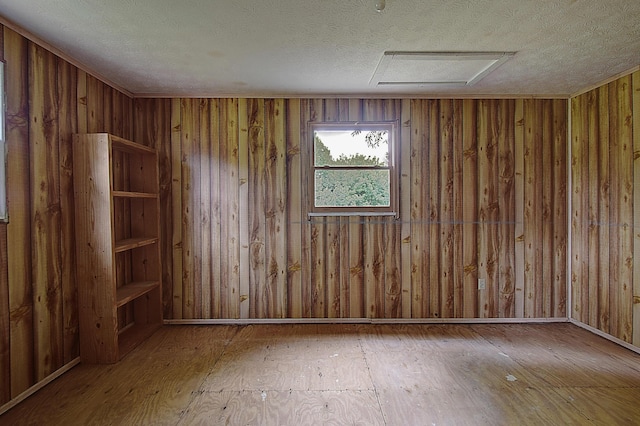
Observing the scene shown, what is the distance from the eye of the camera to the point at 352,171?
11.0 feet

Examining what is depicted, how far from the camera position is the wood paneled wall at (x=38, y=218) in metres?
1.98

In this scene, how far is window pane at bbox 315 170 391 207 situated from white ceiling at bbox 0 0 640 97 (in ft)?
2.79

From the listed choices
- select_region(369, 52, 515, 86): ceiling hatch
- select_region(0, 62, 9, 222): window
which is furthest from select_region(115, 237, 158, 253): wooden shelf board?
select_region(369, 52, 515, 86): ceiling hatch

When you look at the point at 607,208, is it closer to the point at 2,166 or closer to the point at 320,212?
the point at 320,212

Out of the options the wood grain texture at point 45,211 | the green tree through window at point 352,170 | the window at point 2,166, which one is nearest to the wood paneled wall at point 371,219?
the green tree through window at point 352,170

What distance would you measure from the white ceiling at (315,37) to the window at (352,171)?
0.50 metres

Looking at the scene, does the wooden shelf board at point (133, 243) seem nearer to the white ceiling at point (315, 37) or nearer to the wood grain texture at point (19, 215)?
the wood grain texture at point (19, 215)

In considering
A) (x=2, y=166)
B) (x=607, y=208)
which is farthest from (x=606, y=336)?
(x=2, y=166)

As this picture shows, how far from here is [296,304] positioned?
336 cm

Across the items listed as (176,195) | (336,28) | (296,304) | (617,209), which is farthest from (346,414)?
(617,209)

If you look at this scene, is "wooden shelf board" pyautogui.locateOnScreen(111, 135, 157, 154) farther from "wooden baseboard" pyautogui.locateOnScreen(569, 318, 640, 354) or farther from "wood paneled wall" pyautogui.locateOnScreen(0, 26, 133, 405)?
"wooden baseboard" pyautogui.locateOnScreen(569, 318, 640, 354)

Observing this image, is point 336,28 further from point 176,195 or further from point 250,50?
point 176,195

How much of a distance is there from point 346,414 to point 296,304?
4.94ft

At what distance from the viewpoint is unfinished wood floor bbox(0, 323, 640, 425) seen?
6.28 ft
